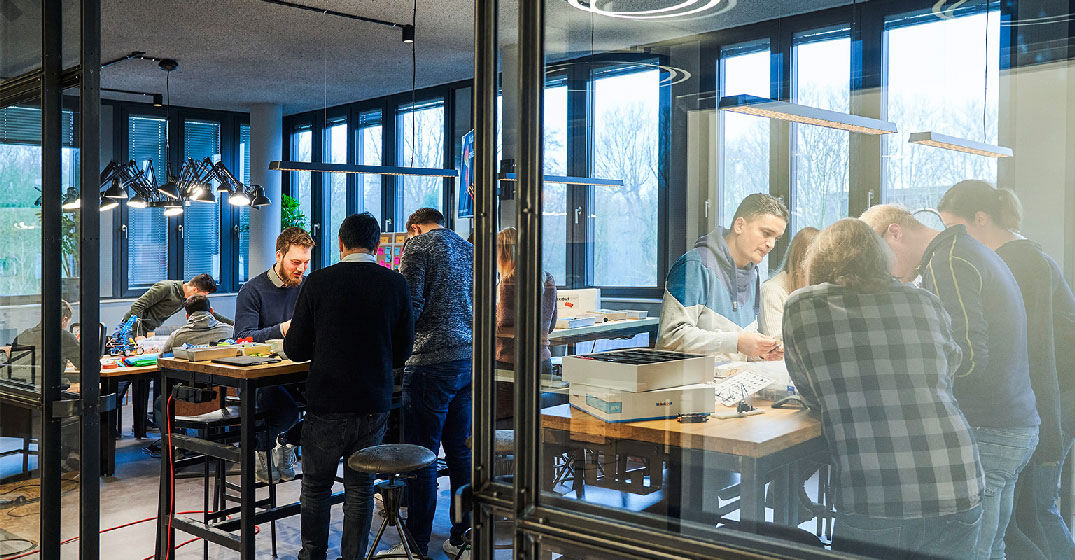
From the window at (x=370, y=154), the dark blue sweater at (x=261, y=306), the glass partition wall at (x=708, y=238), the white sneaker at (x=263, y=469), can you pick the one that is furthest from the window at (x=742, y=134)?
the window at (x=370, y=154)

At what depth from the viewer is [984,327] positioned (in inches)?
45.6

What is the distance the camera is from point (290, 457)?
171 inches

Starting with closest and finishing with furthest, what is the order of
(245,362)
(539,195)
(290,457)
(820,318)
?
(820,318) → (539,195) → (245,362) → (290,457)

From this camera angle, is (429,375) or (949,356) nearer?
(949,356)

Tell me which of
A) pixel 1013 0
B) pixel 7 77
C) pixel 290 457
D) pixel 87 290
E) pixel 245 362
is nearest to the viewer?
pixel 1013 0

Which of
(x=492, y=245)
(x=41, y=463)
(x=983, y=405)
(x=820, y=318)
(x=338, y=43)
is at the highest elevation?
(x=338, y=43)

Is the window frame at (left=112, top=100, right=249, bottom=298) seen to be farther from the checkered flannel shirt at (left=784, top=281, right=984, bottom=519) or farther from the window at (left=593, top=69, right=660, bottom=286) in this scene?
the checkered flannel shirt at (left=784, top=281, right=984, bottom=519)

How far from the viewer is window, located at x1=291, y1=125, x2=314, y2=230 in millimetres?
10938

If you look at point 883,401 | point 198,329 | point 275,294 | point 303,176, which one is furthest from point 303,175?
point 883,401

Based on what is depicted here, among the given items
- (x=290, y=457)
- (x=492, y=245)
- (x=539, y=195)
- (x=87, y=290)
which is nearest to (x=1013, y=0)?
(x=539, y=195)

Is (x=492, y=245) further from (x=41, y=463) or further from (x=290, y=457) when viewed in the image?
(x=290, y=457)

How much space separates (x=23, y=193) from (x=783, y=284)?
275 cm

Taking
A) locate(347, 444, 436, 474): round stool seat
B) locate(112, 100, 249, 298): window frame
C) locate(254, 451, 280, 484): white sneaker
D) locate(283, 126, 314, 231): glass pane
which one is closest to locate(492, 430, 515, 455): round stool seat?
locate(347, 444, 436, 474): round stool seat

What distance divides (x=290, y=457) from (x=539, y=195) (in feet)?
10.4
